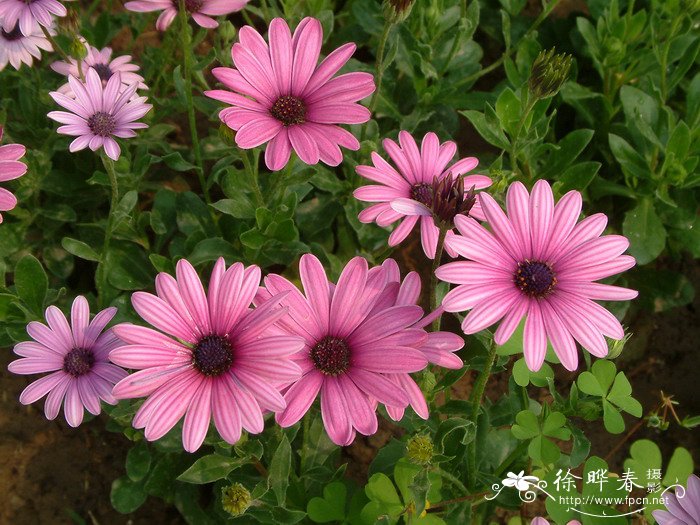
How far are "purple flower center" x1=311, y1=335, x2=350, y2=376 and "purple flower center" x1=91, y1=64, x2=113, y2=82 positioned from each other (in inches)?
51.9

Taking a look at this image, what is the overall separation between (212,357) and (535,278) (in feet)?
2.24

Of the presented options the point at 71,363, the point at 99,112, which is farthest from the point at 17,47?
the point at 71,363

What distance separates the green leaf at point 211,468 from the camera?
1.71m

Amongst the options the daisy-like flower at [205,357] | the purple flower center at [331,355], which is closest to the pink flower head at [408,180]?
the purple flower center at [331,355]

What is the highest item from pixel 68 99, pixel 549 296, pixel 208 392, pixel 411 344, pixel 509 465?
pixel 68 99

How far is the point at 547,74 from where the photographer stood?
180 cm

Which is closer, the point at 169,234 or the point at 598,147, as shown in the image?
the point at 169,234

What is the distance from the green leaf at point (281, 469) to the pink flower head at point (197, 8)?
128cm

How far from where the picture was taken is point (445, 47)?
271 centimetres

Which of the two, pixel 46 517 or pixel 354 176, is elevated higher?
pixel 354 176

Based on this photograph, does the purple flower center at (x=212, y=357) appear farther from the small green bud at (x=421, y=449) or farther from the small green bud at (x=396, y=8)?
the small green bud at (x=396, y=8)

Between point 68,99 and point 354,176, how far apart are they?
977 millimetres

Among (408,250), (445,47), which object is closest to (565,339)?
(408,250)

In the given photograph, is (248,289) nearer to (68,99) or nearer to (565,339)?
(565,339)
